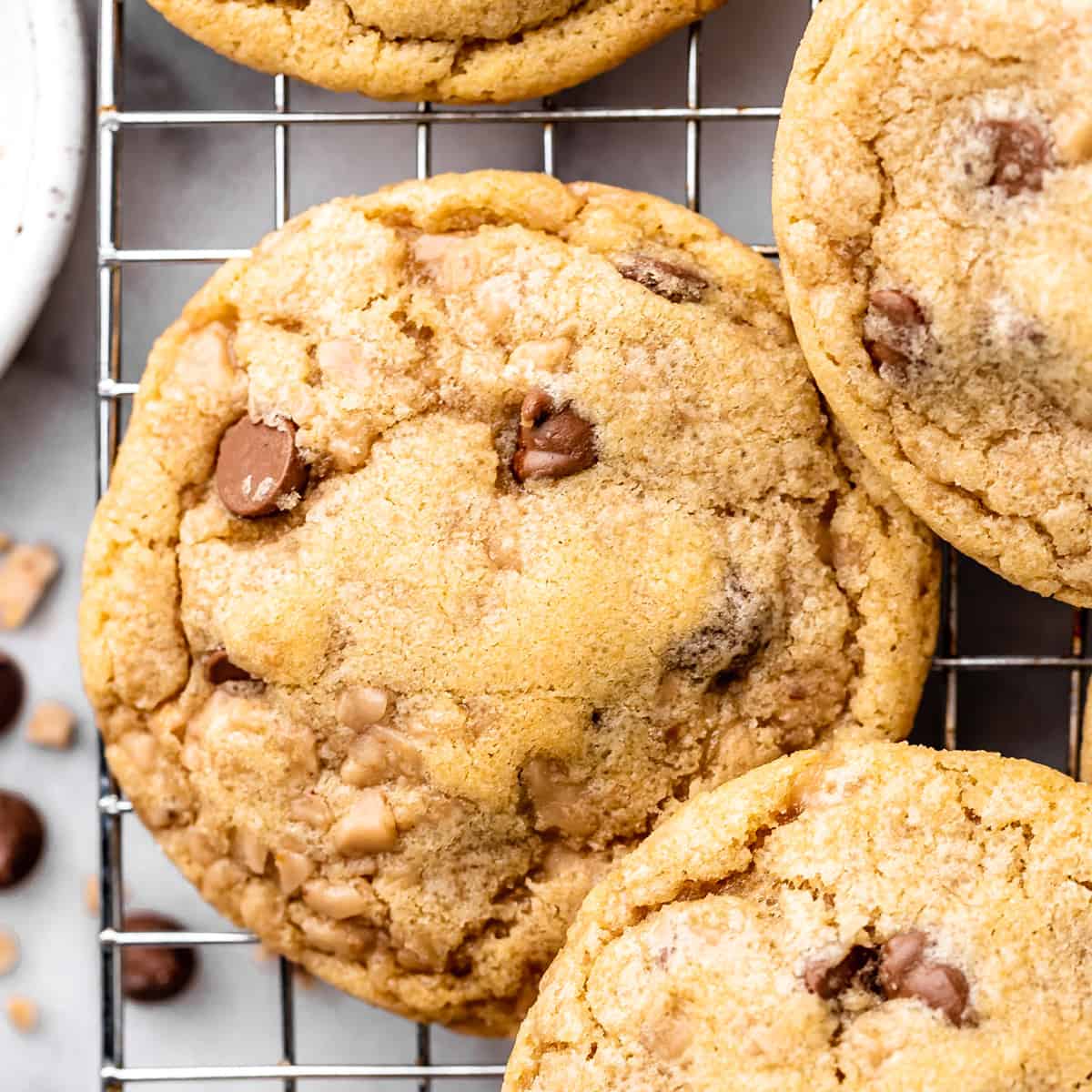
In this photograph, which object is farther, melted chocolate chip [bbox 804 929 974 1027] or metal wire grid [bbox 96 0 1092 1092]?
metal wire grid [bbox 96 0 1092 1092]

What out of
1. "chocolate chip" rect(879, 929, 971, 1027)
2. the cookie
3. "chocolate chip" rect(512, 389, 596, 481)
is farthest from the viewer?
the cookie

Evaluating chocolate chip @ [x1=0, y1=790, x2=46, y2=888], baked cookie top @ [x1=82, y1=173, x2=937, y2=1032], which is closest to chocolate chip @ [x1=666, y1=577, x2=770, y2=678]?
baked cookie top @ [x1=82, y1=173, x2=937, y2=1032]

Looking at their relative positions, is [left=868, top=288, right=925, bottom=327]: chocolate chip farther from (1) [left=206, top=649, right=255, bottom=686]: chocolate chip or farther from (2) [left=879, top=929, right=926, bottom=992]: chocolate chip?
(1) [left=206, top=649, right=255, bottom=686]: chocolate chip

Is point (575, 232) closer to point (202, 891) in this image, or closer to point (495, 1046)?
point (202, 891)

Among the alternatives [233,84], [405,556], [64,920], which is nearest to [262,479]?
[405,556]

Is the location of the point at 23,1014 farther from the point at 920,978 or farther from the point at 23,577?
the point at 920,978

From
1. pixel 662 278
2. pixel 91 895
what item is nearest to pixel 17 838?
pixel 91 895
